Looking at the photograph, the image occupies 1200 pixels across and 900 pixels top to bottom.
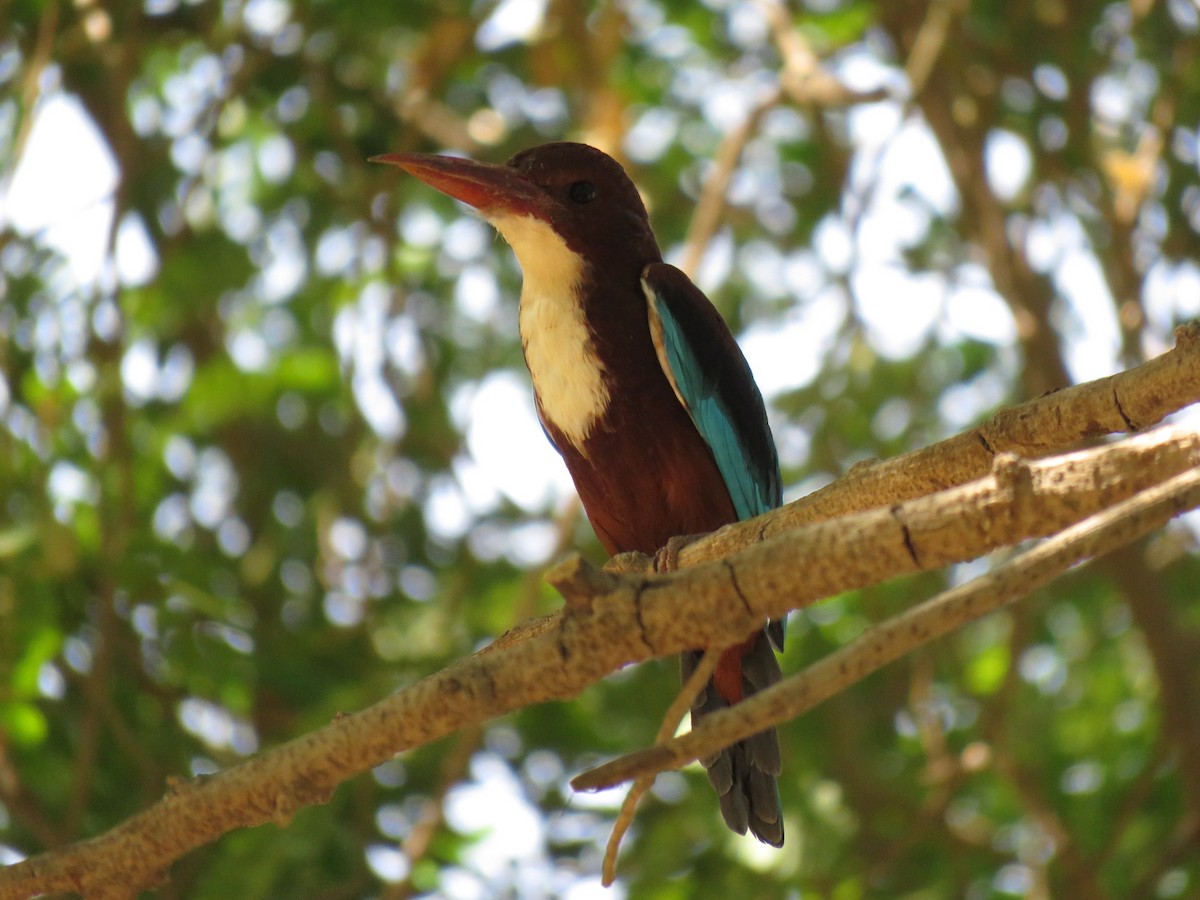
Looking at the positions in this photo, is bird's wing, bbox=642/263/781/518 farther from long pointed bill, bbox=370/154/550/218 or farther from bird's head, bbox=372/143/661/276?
long pointed bill, bbox=370/154/550/218

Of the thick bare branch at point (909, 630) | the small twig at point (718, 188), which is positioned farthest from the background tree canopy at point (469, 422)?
the thick bare branch at point (909, 630)

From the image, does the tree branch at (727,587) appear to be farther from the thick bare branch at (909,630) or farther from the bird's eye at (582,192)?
the bird's eye at (582,192)

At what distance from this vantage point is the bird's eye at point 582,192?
394 cm

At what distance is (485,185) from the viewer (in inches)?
151

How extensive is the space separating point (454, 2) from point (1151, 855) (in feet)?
12.1

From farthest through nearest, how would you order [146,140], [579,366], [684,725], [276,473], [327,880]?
[276,473] → [146,140] → [684,725] → [327,880] → [579,366]

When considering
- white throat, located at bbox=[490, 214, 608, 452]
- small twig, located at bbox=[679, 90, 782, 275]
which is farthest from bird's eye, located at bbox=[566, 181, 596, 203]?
small twig, located at bbox=[679, 90, 782, 275]

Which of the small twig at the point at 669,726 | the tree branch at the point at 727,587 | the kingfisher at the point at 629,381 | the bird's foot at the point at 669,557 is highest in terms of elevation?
the kingfisher at the point at 629,381

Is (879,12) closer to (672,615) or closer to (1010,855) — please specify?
(1010,855)

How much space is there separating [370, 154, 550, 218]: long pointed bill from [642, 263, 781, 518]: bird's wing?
378 mm

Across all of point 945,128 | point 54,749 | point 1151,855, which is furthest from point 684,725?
point 945,128

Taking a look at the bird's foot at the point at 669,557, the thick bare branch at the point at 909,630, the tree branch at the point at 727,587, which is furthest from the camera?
the bird's foot at the point at 669,557

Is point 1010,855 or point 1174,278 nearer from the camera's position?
point 1010,855

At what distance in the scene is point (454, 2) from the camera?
5.21 metres
